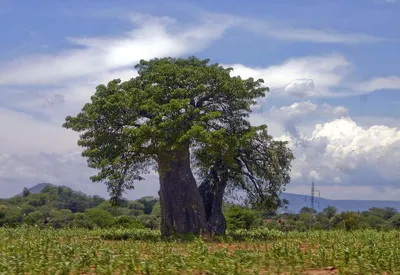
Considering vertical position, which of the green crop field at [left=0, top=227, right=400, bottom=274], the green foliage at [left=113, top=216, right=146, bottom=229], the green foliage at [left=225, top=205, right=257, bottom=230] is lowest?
the green crop field at [left=0, top=227, right=400, bottom=274]

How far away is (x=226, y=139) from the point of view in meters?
19.2

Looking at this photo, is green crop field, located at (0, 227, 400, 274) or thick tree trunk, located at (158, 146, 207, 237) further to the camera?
thick tree trunk, located at (158, 146, 207, 237)

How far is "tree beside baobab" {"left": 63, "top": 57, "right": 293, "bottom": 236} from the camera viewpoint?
61.4ft

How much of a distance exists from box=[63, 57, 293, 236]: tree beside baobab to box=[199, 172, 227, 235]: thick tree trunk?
0.04 meters

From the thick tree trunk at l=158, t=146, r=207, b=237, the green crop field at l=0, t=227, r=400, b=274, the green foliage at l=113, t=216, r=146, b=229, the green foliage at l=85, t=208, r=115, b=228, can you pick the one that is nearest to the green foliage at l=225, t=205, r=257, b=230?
the green foliage at l=113, t=216, r=146, b=229

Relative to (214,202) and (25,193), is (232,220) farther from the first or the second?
(25,193)

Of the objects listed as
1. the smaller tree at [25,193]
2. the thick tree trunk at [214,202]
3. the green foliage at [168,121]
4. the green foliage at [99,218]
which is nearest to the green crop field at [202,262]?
the green foliage at [168,121]

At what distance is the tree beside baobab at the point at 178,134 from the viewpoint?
18703mm

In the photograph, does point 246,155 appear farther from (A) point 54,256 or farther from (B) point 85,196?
(B) point 85,196

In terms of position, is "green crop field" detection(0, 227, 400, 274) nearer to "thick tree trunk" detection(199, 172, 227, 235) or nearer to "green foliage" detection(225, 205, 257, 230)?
"thick tree trunk" detection(199, 172, 227, 235)

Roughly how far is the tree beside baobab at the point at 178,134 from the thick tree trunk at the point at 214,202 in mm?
42

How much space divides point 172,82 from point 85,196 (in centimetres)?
9821

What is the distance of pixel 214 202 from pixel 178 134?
16.8 ft

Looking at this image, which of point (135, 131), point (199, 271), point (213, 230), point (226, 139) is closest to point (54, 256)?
point (199, 271)
